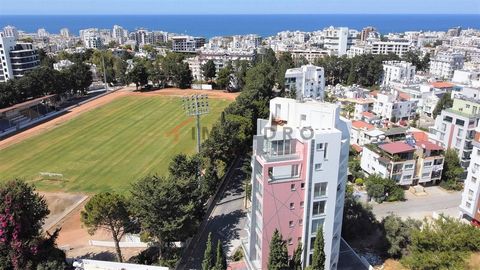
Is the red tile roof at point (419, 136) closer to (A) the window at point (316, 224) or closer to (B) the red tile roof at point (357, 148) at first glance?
(B) the red tile roof at point (357, 148)

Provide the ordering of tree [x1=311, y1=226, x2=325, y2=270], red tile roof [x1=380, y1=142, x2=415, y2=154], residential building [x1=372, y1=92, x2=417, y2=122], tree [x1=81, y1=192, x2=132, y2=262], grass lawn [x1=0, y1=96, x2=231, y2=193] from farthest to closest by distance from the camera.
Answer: residential building [x1=372, y1=92, x2=417, y2=122] < grass lawn [x1=0, y1=96, x2=231, y2=193] < red tile roof [x1=380, y1=142, x2=415, y2=154] < tree [x1=81, y1=192, x2=132, y2=262] < tree [x1=311, y1=226, x2=325, y2=270]

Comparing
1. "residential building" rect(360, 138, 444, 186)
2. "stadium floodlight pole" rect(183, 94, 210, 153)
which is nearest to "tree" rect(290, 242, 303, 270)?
"stadium floodlight pole" rect(183, 94, 210, 153)

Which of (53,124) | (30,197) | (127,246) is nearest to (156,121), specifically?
(53,124)

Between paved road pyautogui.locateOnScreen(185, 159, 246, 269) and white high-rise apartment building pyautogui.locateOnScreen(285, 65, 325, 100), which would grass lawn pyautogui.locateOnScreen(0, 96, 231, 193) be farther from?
white high-rise apartment building pyautogui.locateOnScreen(285, 65, 325, 100)

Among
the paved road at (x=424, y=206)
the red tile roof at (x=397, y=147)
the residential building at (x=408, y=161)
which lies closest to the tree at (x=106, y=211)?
the paved road at (x=424, y=206)

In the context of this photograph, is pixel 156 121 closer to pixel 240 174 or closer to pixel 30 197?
pixel 240 174

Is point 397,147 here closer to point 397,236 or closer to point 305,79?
point 397,236
